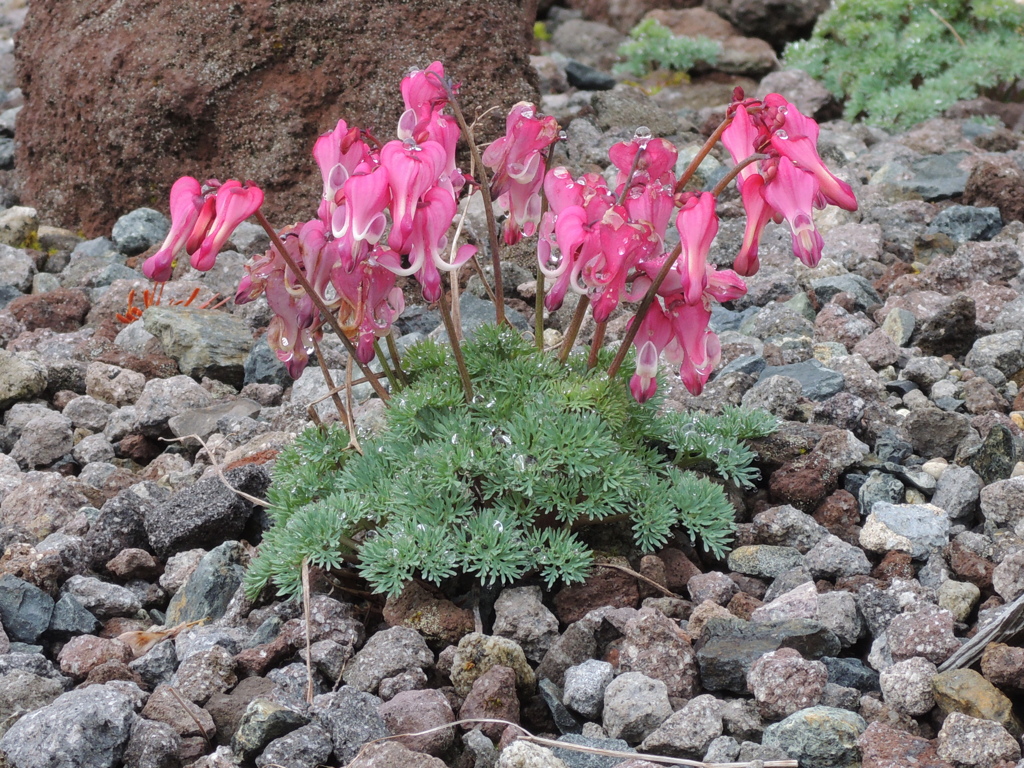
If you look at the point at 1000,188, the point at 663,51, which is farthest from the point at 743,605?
the point at 663,51

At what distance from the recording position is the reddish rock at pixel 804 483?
3033 millimetres

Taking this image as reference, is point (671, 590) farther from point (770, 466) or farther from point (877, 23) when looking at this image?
point (877, 23)

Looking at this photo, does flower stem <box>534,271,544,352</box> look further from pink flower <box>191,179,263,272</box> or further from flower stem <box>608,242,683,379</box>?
pink flower <box>191,179,263,272</box>

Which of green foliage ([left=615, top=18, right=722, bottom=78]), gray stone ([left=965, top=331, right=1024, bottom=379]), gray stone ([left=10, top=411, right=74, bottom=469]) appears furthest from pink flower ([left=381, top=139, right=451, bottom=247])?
green foliage ([left=615, top=18, right=722, bottom=78])

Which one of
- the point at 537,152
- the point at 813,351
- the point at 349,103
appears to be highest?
the point at 537,152

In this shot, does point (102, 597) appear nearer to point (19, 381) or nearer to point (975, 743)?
point (19, 381)

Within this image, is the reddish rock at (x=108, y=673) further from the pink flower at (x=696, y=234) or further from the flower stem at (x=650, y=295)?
the pink flower at (x=696, y=234)

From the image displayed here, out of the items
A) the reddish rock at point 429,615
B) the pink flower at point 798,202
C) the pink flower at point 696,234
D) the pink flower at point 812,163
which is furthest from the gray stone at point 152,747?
the pink flower at point 812,163

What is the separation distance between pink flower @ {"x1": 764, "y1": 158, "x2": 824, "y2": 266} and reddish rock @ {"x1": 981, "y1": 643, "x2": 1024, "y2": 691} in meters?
0.86

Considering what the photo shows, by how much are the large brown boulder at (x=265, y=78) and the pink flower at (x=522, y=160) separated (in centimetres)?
259

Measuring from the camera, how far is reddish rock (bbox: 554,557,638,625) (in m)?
2.65

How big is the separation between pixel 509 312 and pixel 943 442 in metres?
1.75

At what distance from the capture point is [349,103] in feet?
17.4

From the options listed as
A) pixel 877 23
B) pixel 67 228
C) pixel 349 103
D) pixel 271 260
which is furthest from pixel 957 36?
pixel 271 260
